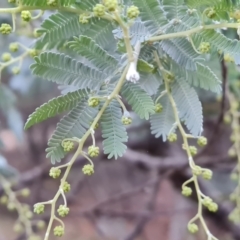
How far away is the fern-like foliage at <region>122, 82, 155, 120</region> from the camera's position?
40 cm

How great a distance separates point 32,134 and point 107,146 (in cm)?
108

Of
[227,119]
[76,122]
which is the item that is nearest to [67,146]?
[76,122]

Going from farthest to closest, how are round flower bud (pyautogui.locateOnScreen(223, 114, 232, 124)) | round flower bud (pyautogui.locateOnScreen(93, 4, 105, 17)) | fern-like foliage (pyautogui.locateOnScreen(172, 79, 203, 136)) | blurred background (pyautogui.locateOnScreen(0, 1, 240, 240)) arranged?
blurred background (pyautogui.locateOnScreen(0, 1, 240, 240)) < round flower bud (pyautogui.locateOnScreen(223, 114, 232, 124)) < fern-like foliage (pyautogui.locateOnScreen(172, 79, 203, 136)) < round flower bud (pyautogui.locateOnScreen(93, 4, 105, 17))

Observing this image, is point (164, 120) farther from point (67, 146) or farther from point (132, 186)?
point (132, 186)

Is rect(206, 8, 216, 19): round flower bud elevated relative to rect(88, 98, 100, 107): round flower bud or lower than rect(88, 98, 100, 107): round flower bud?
elevated

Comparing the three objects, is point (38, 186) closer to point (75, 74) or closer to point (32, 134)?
point (32, 134)

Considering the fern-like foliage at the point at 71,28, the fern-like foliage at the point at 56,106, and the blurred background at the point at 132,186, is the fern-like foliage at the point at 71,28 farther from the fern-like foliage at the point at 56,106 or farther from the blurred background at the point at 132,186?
the blurred background at the point at 132,186

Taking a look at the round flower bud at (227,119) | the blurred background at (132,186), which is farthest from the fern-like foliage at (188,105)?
the blurred background at (132,186)

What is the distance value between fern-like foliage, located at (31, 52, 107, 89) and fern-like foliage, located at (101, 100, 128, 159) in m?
0.03

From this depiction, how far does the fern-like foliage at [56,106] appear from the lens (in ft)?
1.29

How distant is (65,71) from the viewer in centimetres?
42

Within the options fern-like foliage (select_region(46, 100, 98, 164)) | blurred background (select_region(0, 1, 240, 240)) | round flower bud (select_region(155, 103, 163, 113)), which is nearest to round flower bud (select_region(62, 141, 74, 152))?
fern-like foliage (select_region(46, 100, 98, 164))

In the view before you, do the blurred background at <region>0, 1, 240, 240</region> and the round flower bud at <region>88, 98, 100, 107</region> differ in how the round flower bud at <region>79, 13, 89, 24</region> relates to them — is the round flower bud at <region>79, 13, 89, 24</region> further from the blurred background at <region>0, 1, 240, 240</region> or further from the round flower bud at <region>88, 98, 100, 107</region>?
the blurred background at <region>0, 1, 240, 240</region>

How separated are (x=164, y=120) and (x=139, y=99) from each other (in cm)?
7
